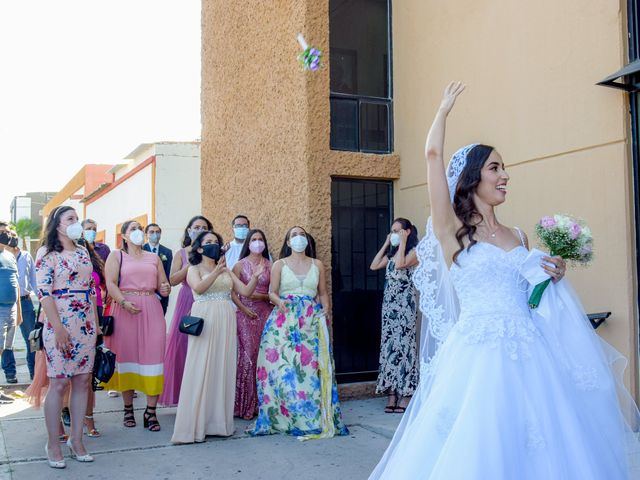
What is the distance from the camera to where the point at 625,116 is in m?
5.38

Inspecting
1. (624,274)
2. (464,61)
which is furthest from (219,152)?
(624,274)

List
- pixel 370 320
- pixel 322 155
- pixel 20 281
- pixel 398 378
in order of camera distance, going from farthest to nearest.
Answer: pixel 20 281
pixel 370 320
pixel 322 155
pixel 398 378

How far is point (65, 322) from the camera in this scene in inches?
215

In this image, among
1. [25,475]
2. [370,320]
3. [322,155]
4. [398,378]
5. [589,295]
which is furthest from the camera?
[370,320]

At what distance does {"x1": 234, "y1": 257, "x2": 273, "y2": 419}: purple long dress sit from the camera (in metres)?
7.20

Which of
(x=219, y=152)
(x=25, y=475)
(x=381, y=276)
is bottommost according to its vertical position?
(x=25, y=475)

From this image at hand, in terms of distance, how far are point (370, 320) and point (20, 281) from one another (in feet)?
16.4

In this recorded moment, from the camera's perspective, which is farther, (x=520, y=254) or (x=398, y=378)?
(x=398, y=378)

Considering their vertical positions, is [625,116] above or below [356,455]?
above

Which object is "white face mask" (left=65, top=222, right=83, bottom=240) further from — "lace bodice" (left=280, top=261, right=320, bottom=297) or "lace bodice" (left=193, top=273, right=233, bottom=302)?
"lace bodice" (left=280, top=261, right=320, bottom=297)

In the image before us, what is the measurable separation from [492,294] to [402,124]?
536cm

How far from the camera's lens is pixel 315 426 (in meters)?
6.34

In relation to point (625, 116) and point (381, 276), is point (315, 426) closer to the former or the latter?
point (381, 276)

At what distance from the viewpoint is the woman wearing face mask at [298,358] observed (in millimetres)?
6387
